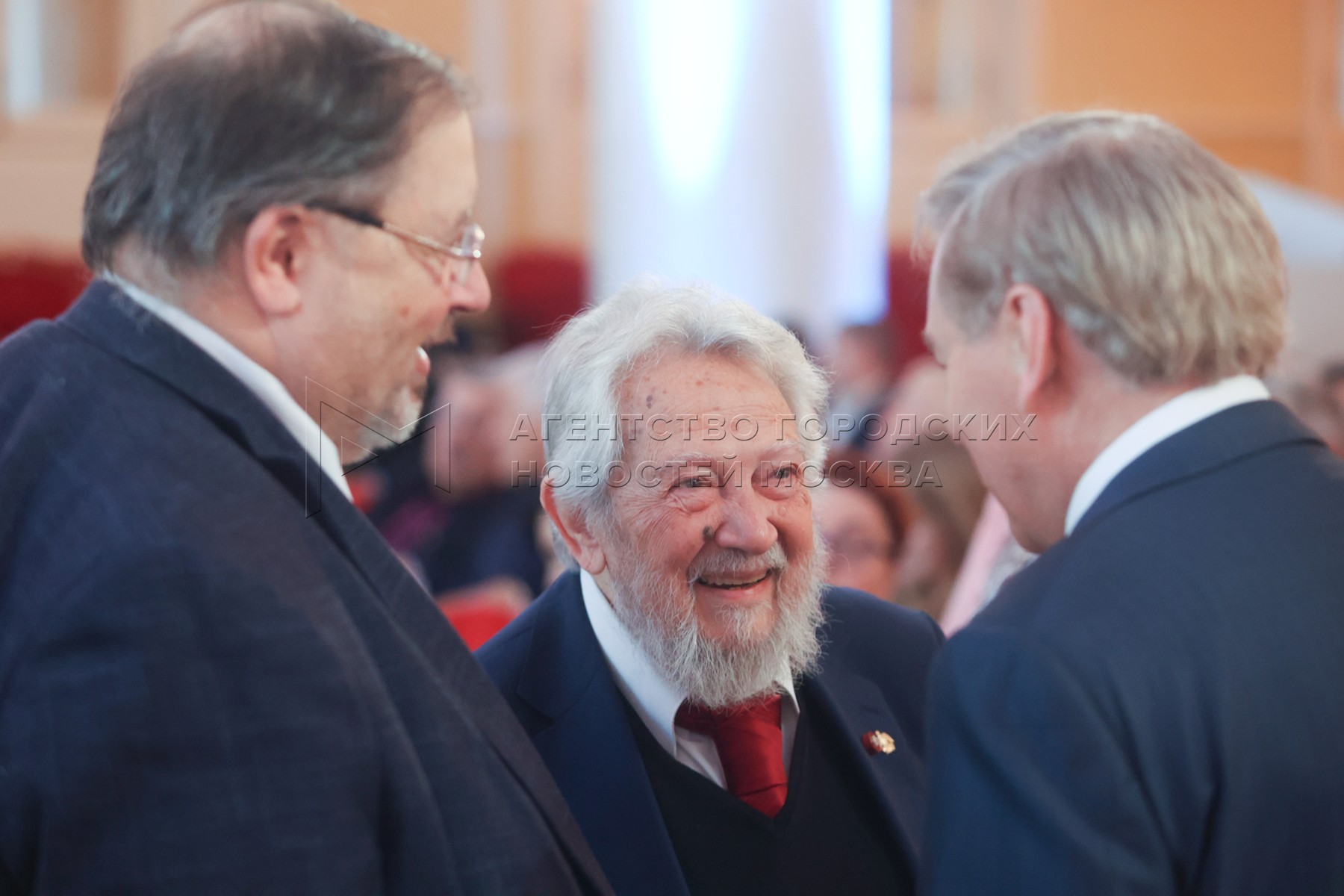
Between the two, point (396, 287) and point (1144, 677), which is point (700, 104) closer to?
point (396, 287)

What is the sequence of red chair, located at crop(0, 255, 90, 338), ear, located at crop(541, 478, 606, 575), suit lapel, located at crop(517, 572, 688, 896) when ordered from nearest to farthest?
suit lapel, located at crop(517, 572, 688, 896) < ear, located at crop(541, 478, 606, 575) < red chair, located at crop(0, 255, 90, 338)

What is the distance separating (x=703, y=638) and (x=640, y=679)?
0.44 feet

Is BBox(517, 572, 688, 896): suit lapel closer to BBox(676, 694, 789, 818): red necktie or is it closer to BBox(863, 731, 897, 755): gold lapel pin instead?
BBox(676, 694, 789, 818): red necktie

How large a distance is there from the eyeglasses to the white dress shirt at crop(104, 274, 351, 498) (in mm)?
166

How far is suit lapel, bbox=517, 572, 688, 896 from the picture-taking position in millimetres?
1734

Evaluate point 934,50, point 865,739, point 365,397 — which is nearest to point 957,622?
point 865,739

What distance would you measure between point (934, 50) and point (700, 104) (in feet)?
18.8

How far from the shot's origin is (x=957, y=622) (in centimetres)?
294

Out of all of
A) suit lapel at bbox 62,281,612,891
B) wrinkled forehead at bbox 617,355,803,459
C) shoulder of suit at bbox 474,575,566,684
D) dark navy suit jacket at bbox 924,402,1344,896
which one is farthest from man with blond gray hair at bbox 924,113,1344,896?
shoulder of suit at bbox 474,575,566,684

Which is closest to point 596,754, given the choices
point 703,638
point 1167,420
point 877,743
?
point 703,638

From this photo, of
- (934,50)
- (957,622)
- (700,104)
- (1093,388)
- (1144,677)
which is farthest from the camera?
(934,50)

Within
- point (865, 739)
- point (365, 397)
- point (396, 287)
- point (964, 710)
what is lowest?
point (865, 739)

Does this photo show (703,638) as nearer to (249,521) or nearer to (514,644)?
(514,644)

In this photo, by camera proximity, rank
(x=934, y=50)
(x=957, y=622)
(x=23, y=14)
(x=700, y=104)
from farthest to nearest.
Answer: (x=934, y=50), (x=23, y=14), (x=700, y=104), (x=957, y=622)
